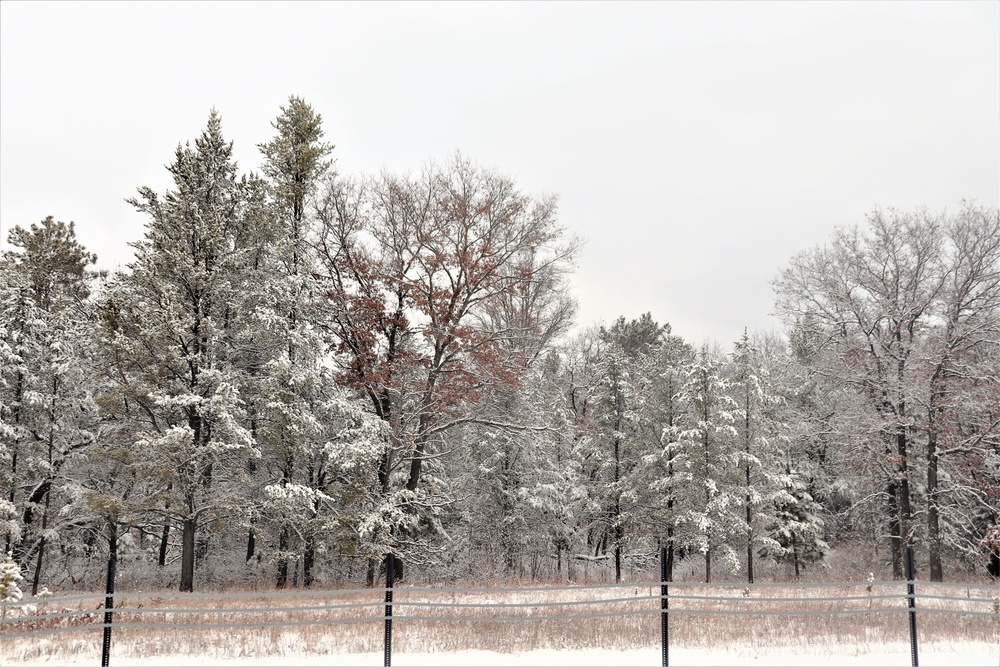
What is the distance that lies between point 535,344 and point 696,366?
310 inches

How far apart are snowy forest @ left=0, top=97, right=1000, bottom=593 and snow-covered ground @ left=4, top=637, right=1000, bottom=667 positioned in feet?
30.9

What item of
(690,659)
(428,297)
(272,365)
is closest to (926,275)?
(428,297)

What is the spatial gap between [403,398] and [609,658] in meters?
15.3

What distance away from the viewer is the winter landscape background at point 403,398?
67.0 feet

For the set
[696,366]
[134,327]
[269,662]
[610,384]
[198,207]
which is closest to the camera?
[269,662]

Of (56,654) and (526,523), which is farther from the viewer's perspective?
(526,523)

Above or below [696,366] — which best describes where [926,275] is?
above

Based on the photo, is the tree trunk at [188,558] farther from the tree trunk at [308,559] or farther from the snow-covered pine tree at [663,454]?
the snow-covered pine tree at [663,454]

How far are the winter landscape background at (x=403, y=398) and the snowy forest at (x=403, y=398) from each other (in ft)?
0.40

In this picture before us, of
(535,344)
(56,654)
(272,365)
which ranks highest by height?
(535,344)

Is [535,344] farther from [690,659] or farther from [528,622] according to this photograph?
[690,659]

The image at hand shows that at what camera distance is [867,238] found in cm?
2669

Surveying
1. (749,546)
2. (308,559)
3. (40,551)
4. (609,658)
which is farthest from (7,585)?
(749,546)

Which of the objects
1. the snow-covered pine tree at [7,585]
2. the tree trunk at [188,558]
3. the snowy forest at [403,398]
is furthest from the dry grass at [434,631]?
the snowy forest at [403,398]
